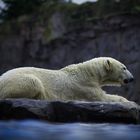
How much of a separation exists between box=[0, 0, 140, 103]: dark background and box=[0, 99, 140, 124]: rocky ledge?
9634 millimetres

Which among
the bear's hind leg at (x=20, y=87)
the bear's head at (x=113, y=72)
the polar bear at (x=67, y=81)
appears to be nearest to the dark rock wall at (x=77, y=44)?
the bear's head at (x=113, y=72)

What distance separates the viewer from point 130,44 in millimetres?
17016

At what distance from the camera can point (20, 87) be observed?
27.2 feet

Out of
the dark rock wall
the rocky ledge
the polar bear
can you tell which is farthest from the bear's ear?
the dark rock wall

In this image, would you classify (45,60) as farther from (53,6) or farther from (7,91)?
(7,91)

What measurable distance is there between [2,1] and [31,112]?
15384mm

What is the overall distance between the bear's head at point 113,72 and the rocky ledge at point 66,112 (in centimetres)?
295

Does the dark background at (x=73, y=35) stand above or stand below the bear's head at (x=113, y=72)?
above

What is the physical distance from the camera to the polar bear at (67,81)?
27.3 ft

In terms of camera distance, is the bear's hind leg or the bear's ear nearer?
the bear's hind leg

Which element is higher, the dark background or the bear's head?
the dark background

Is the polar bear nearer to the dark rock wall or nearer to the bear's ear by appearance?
the bear's ear

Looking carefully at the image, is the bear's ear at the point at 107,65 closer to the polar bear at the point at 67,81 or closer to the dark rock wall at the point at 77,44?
the polar bear at the point at 67,81

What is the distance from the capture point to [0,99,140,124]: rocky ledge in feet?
21.1
